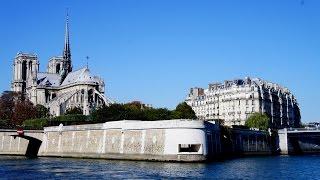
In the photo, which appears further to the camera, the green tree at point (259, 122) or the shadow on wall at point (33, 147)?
the green tree at point (259, 122)

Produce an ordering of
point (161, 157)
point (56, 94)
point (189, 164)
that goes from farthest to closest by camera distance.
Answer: point (56, 94), point (161, 157), point (189, 164)

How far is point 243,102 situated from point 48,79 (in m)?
54.5

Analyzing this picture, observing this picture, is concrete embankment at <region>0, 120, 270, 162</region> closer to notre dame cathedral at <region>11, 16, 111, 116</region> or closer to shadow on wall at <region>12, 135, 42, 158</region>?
shadow on wall at <region>12, 135, 42, 158</region>

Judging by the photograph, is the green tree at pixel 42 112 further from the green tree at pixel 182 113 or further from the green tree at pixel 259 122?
the green tree at pixel 259 122

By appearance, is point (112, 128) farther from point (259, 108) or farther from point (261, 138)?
point (259, 108)

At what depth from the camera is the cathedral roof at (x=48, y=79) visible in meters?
144

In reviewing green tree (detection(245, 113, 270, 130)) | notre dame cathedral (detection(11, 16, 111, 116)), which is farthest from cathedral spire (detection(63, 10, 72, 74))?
green tree (detection(245, 113, 270, 130))

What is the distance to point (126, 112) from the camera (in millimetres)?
90375

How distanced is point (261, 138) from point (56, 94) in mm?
68887

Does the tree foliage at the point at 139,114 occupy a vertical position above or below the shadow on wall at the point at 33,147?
above

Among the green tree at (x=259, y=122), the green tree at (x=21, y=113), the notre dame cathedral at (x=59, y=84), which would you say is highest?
the notre dame cathedral at (x=59, y=84)

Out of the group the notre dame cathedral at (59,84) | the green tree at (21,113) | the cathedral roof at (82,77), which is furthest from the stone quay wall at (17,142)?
the cathedral roof at (82,77)

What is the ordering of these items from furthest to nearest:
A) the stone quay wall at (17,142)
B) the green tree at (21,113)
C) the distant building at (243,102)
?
the distant building at (243,102)
the green tree at (21,113)
the stone quay wall at (17,142)

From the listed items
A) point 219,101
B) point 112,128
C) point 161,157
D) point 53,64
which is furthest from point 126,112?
point 53,64
